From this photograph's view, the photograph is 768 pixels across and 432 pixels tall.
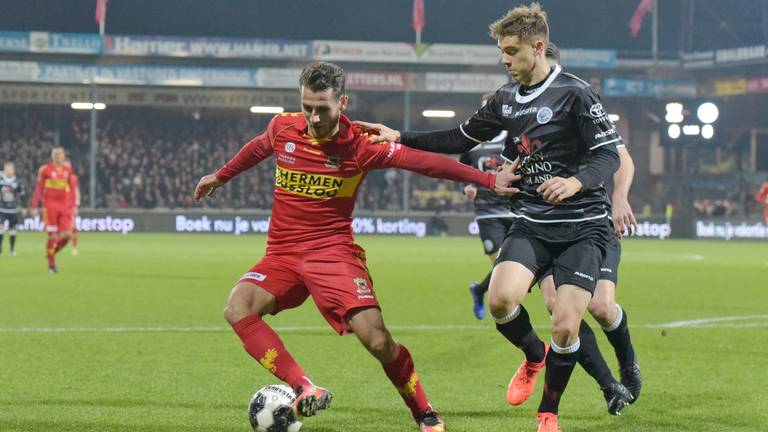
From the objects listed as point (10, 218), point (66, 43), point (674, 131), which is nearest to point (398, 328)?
point (10, 218)

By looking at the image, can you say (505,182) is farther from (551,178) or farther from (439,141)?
(439,141)

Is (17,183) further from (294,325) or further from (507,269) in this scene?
(507,269)

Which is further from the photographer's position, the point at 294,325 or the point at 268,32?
the point at 268,32

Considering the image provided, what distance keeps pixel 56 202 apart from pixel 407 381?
15.9 meters

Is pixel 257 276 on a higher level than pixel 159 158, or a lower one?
lower

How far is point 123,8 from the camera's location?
4897 cm

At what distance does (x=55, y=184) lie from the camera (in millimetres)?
20891

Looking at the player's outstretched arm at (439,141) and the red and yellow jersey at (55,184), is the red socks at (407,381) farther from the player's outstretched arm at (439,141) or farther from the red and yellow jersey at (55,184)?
the red and yellow jersey at (55,184)

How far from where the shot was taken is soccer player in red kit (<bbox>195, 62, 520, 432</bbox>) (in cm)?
571

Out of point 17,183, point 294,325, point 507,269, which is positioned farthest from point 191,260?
point 507,269

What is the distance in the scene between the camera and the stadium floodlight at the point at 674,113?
1048 inches

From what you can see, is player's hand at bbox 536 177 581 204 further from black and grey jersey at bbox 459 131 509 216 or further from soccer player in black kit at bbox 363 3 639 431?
black and grey jersey at bbox 459 131 509 216

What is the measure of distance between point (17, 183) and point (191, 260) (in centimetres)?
521

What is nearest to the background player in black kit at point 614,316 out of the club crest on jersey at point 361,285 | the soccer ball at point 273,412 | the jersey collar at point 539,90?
the jersey collar at point 539,90
